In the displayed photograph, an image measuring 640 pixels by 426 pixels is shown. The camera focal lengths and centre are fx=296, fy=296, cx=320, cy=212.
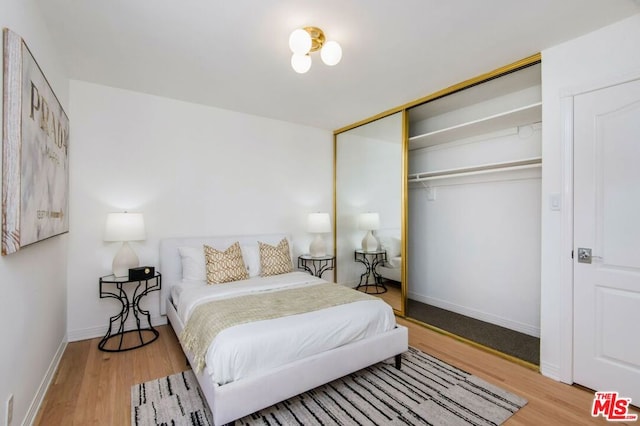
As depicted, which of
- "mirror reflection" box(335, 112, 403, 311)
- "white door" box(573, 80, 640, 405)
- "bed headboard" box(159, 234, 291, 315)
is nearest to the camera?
"white door" box(573, 80, 640, 405)

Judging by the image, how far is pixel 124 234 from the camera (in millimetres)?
2787

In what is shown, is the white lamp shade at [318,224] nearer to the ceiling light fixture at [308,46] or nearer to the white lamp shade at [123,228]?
the white lamp shade at [123,228]

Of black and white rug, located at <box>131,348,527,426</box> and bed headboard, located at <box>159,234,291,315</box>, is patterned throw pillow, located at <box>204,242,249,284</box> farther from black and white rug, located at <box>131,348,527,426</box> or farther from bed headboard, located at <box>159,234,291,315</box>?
black and white rug, located at <box>131,348,527,426</box>

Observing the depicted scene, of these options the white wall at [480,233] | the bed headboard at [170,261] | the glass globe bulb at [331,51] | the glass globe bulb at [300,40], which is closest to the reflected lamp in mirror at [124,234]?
the bed headboard at [170,261]

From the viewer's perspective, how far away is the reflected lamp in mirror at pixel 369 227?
4.01 metres

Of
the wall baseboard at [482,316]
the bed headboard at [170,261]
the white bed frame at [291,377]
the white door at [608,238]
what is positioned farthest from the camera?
the bed headboard at [170,261]

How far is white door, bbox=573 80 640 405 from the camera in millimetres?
1991

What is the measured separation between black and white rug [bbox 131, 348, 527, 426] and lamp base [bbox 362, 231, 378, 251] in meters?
1.85

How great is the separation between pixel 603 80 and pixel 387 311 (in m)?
2.30

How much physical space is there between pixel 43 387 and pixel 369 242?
343 centimetres

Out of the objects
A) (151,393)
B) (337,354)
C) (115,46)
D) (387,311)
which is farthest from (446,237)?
(115,46)

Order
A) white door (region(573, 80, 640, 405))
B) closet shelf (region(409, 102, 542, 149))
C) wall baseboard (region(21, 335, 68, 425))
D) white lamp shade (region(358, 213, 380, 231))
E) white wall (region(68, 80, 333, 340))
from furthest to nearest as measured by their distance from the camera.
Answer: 1. white lamp shade (region(358, 213, 380, 231))
2. white wall (region(68, 80, 333, 340))
3. closet shelf (region(409, 102, 542, 149))
4. white door (region(573, 80, 640, 405))
5. wall baseboard (region(21, 335, 68, 425))

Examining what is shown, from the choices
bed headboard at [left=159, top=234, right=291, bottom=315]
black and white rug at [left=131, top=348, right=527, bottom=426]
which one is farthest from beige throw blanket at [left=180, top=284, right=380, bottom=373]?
bed headboard at [left=159, top=234, right=291, bottom=315]

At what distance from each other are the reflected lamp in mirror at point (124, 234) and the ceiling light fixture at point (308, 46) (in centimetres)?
211
